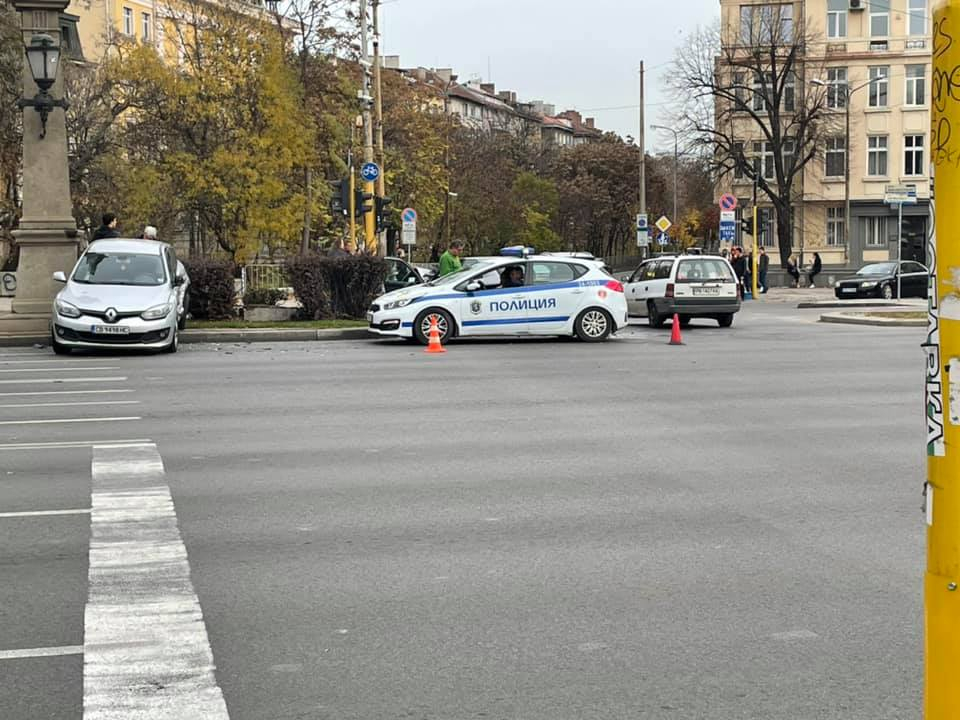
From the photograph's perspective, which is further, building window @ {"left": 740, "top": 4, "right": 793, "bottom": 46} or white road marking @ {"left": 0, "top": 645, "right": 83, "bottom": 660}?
building window @ {"left": 740, "top": 4, "right": 793, "bottom": 46}

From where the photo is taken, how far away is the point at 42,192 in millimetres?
22984

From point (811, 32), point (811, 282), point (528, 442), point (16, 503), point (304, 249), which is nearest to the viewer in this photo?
point (16, 503)

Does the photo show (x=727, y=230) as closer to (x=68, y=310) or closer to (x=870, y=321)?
(x=870, y=321)

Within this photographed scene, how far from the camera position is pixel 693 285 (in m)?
29.0

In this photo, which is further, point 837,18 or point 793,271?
point 837,18

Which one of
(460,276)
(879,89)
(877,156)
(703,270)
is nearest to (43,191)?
(460,276)

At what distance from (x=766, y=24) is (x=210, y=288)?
50019 millimetres

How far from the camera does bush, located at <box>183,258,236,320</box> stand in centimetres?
2580

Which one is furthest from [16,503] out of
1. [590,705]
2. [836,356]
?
[836,356]

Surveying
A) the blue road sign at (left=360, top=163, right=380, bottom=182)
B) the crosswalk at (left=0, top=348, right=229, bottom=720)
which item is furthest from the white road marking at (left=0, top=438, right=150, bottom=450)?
the blue road sign at (left=360, top=163, right=380, bottom=182)

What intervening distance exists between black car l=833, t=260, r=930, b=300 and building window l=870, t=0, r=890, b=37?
105 ft

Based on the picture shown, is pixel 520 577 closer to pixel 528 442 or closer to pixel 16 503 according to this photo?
pixel 16 503

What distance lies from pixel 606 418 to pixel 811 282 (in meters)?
51.8

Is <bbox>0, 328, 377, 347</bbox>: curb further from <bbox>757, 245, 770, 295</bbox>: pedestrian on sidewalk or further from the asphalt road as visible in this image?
<bbox>757, 245, 770, 295</bbox>: pedestrian on sidewalk
